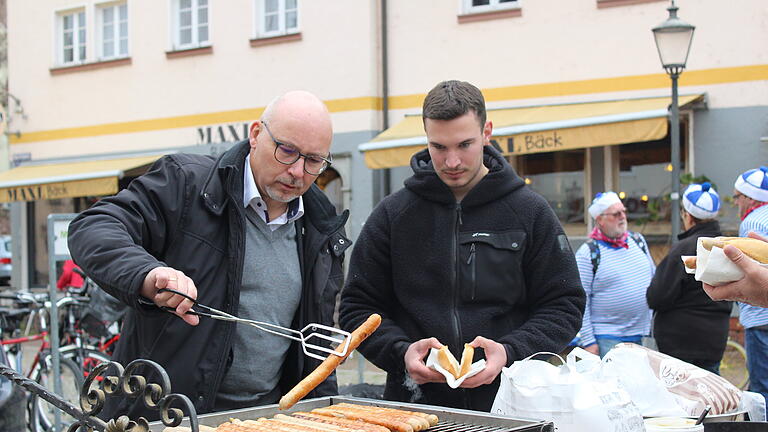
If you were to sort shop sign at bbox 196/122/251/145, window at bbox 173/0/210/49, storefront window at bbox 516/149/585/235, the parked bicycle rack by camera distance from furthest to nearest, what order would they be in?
window at bbox 173/0/210/49, shop sign at bbox 196/122/251/145, storefront window at bbox 516/149/585/235, the parked bicycle rack

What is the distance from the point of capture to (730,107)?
12203 millimetres

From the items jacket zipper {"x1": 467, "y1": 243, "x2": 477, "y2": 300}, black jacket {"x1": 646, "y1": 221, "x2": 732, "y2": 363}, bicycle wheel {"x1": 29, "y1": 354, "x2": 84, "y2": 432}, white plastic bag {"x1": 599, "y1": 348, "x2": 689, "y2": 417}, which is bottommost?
bicycle wheel {"x1": 29, "y1": 354, "x2": 84, "y2": 432}

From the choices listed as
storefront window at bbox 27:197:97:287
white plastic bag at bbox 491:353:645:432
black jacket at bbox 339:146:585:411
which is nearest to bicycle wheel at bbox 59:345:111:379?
black jacket at bbox 339:146:585:411

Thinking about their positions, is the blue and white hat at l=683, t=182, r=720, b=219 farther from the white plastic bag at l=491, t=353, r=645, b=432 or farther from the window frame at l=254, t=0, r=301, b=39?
the window frame at l=254, t=0, r=301, b=39

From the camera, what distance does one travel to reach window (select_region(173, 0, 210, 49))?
16.6 meters

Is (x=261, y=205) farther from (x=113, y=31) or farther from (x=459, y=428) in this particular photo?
(x=113, y=31)

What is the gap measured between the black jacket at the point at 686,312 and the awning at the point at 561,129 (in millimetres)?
4673

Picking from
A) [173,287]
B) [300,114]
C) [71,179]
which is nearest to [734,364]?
[300,114]

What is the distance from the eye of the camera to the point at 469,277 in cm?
324

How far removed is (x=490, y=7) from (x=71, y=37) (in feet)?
28.1

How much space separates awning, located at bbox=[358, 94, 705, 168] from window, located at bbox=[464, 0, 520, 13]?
1.46 m

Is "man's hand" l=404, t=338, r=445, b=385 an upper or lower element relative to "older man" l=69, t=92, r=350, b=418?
lower

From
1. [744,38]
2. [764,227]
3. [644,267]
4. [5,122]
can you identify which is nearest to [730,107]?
[744,38]

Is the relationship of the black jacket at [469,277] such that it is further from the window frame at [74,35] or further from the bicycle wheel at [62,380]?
the window frame at [74,35]
